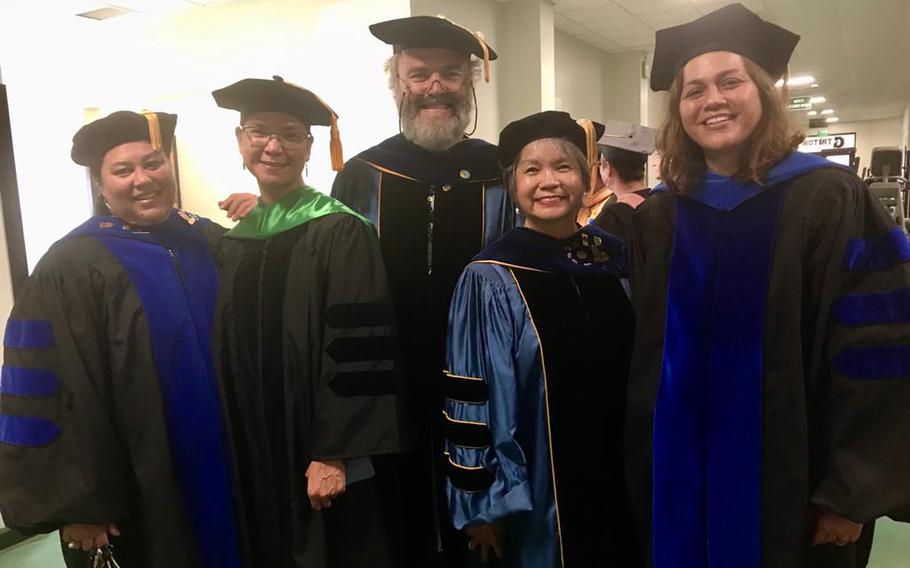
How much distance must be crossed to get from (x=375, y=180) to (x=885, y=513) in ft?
5.60

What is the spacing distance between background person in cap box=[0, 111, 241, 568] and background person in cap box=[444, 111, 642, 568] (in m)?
0.80

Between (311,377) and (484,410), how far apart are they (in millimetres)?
505

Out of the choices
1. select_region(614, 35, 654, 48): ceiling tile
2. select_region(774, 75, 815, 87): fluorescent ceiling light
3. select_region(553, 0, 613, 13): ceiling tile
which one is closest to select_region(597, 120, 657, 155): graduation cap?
select_region(553, 0, 613, 13): ceiling tile

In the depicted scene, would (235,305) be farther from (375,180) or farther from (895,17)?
(895,17)

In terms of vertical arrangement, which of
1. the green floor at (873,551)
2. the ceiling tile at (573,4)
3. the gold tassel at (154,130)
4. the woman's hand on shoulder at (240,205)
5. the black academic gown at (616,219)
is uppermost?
the ceiling tile at (573,4)

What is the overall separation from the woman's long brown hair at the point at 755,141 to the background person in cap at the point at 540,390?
270mm

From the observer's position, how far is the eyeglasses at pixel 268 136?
6.18ft

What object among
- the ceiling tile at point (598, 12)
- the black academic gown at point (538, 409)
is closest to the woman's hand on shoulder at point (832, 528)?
the black academic gown at point (538, 409)

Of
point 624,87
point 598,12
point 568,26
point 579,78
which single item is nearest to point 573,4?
point 598,12

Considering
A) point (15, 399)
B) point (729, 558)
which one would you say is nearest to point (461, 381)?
point (729, 558)

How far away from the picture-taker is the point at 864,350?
144 centimetres

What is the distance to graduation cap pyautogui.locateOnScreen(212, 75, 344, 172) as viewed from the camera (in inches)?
72.6

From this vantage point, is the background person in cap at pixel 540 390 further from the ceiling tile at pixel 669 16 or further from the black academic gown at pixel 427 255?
the ceiling tile at pixel 669 16

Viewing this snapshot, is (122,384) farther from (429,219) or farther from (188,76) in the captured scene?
(188,76)
